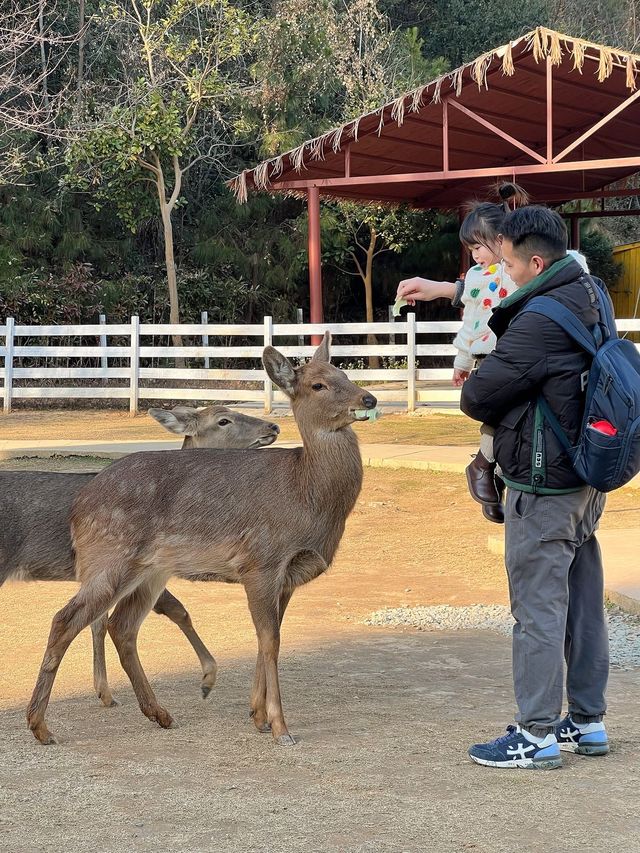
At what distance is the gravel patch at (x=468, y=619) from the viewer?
6.51 m

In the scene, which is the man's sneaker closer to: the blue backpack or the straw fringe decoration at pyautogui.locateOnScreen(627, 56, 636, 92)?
the blue backpack

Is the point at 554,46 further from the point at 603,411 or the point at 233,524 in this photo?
the point at 603,411

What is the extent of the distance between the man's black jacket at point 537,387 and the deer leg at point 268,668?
4.01 feet

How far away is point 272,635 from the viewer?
495 centimetres

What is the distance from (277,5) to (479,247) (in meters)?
24.0

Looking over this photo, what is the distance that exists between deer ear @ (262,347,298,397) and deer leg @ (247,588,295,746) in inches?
35.7

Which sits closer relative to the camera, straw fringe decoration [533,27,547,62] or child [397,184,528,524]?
child [397,184,528,524]

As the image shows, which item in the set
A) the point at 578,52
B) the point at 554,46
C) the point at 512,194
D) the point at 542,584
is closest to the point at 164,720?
the point at 542,584

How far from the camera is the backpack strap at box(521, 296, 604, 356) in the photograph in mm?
4238

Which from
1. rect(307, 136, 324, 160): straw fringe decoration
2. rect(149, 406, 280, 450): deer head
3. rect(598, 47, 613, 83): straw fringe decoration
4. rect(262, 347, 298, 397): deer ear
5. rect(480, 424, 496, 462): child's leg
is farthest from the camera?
rect(307, 136, 324, 160): straw fringe decoration

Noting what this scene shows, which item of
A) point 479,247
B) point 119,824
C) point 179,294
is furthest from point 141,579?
point 179,294

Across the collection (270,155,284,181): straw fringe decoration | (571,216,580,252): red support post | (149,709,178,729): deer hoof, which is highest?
(270,155,284,181): straw fringe decoration

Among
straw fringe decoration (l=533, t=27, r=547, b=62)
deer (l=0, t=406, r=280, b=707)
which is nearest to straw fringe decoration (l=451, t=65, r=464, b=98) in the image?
straw fringe decoration (l=533, t=27, r=547, b=62)

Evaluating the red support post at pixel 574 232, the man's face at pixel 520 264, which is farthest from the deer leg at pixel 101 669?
the red support post at pixel 574 232
